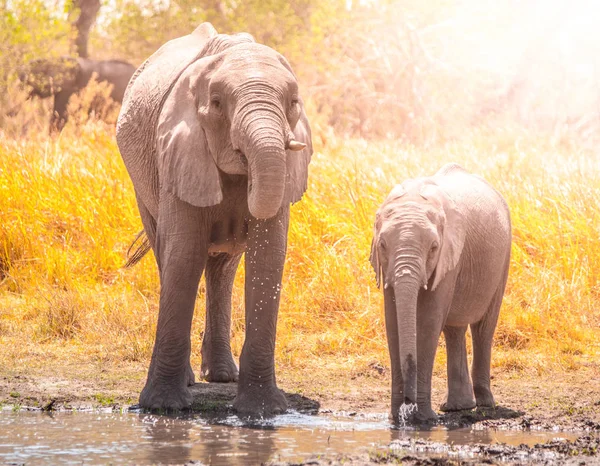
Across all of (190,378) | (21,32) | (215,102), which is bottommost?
(190,378)

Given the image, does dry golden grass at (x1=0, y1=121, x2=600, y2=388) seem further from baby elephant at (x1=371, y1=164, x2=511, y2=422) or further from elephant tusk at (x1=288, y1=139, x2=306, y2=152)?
elephant tusk at (x1=288, y1=139, x2=306, y2=152)

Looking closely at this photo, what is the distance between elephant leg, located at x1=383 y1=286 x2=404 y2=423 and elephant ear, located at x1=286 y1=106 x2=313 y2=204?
646 mm

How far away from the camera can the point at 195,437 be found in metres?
4.76

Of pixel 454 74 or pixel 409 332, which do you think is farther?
pixel 454 74

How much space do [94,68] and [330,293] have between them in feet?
41.5

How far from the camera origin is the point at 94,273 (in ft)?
27.9

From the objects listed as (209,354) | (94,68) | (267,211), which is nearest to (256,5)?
(94,68)

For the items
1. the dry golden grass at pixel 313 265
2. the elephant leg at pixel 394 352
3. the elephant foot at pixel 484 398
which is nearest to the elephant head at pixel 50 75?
the dry golden grass at pixel 313 265

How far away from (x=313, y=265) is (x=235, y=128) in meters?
3.43

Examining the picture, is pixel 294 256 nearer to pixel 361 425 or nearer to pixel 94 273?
pixel 94 273

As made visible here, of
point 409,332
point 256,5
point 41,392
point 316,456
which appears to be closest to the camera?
point 316,456

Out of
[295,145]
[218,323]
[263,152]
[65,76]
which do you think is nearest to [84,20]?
[65,76]

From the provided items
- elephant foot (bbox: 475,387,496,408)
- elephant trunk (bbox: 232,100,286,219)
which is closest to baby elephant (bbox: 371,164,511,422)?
elephant foot (bbox: 475,387,496,408)

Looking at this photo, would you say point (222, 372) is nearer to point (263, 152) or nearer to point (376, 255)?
point (376, 255)
